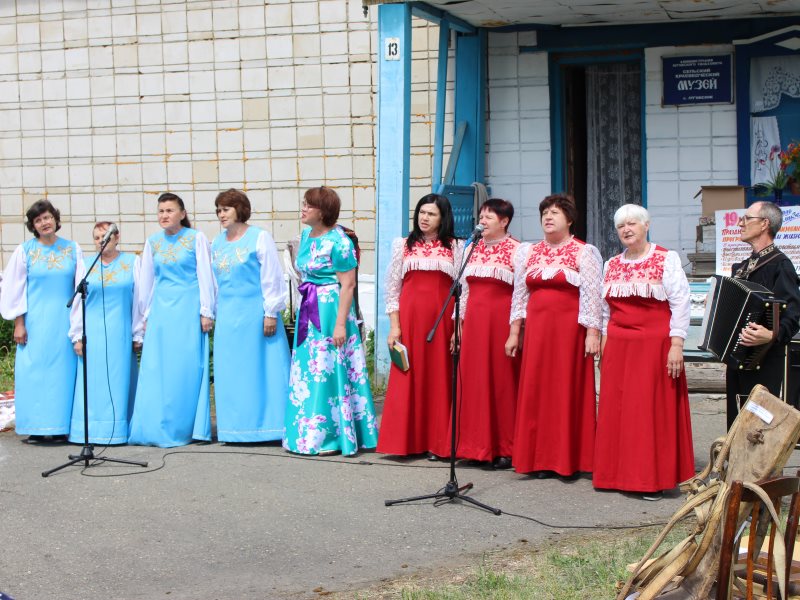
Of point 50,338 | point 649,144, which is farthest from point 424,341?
point 649,144

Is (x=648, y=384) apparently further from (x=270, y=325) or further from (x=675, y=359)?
(x=270, y=325)

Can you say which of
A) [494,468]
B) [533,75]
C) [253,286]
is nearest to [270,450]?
[253,286]

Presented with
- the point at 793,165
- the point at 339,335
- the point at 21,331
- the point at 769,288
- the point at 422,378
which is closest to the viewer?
the point at 769,288

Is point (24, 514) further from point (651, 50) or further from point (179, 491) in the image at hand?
point (651, 50)

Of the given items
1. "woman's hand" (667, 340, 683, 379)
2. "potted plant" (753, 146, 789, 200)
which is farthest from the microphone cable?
"potted plant" (753, 146, 789, 200)

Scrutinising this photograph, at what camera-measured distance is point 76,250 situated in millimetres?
8977

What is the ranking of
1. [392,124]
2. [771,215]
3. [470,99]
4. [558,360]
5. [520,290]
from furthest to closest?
[470,99] → [392,124] → [520,290] → [558,360] → [771,215]

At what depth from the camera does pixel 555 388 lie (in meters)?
7.41

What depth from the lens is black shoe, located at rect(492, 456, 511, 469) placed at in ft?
25.7

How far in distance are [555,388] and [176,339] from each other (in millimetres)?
2999

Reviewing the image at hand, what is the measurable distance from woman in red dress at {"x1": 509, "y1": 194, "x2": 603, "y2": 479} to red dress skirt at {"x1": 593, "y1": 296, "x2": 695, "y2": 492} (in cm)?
28

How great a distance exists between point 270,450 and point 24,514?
206cm

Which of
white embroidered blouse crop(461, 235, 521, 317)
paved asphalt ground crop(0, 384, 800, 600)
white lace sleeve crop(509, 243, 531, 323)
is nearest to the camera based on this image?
paved asphalt ground crop(0, 384, 800, 600)

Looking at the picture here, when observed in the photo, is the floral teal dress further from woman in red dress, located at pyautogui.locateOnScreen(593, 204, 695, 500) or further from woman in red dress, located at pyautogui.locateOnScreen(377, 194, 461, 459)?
woman in red dress, located at pyautogui.locateOnScreen(593, 204, 695, 500)
